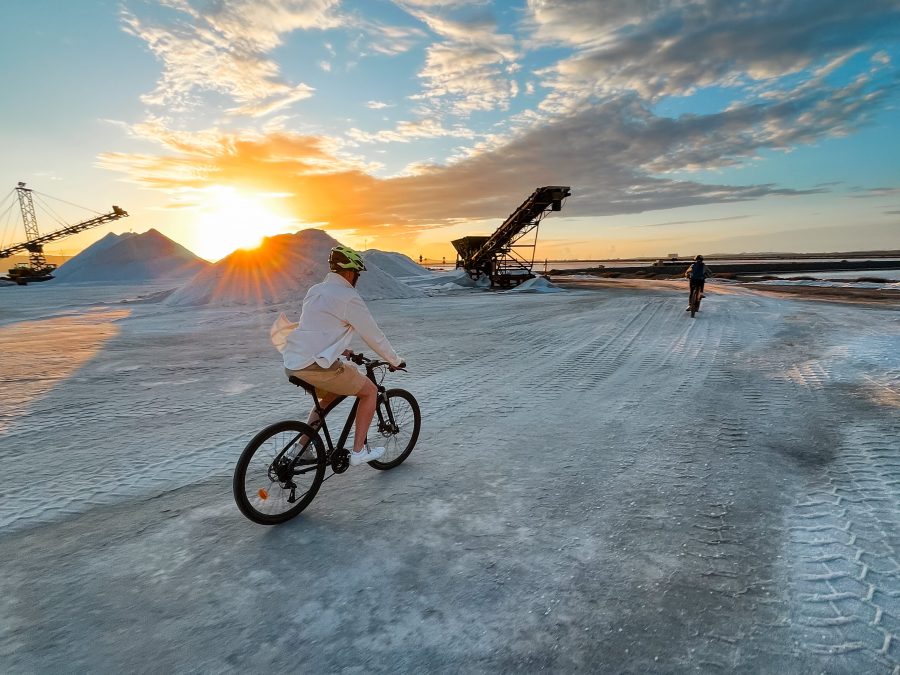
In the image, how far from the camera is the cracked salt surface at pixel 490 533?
2.51 meters

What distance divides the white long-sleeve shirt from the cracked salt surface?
1.41m

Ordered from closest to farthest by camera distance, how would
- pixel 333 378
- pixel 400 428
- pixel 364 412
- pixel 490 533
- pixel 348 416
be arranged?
pixel 490 533
pixel 333 378
pixel 364 412
pixel 348 416
pixel 400 428

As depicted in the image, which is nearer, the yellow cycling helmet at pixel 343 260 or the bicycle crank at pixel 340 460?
the yellow cycling helmet at pixel 343 260

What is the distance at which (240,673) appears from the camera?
7.70 ft

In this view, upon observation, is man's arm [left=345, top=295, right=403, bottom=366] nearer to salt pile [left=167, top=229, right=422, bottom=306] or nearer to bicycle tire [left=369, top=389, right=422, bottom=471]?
bicycle tire [left=369, top=389, right=422, bottom=471]

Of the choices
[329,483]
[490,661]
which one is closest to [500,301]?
[329,483]

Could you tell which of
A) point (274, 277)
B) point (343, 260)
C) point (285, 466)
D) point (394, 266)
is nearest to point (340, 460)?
point (285, 466)

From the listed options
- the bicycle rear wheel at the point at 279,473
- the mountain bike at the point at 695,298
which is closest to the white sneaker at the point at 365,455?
the bicycle rear wheel at the point at 279,473

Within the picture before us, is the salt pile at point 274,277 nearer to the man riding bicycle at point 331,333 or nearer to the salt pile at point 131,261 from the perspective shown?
the man riding bicycle at point 331,333

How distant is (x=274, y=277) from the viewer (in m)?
23.2

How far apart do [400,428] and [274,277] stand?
2063cm

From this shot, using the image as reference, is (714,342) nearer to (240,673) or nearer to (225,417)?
(225,417)

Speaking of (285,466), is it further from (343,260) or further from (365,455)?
(343,260)

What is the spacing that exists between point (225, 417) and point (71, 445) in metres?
1.67
